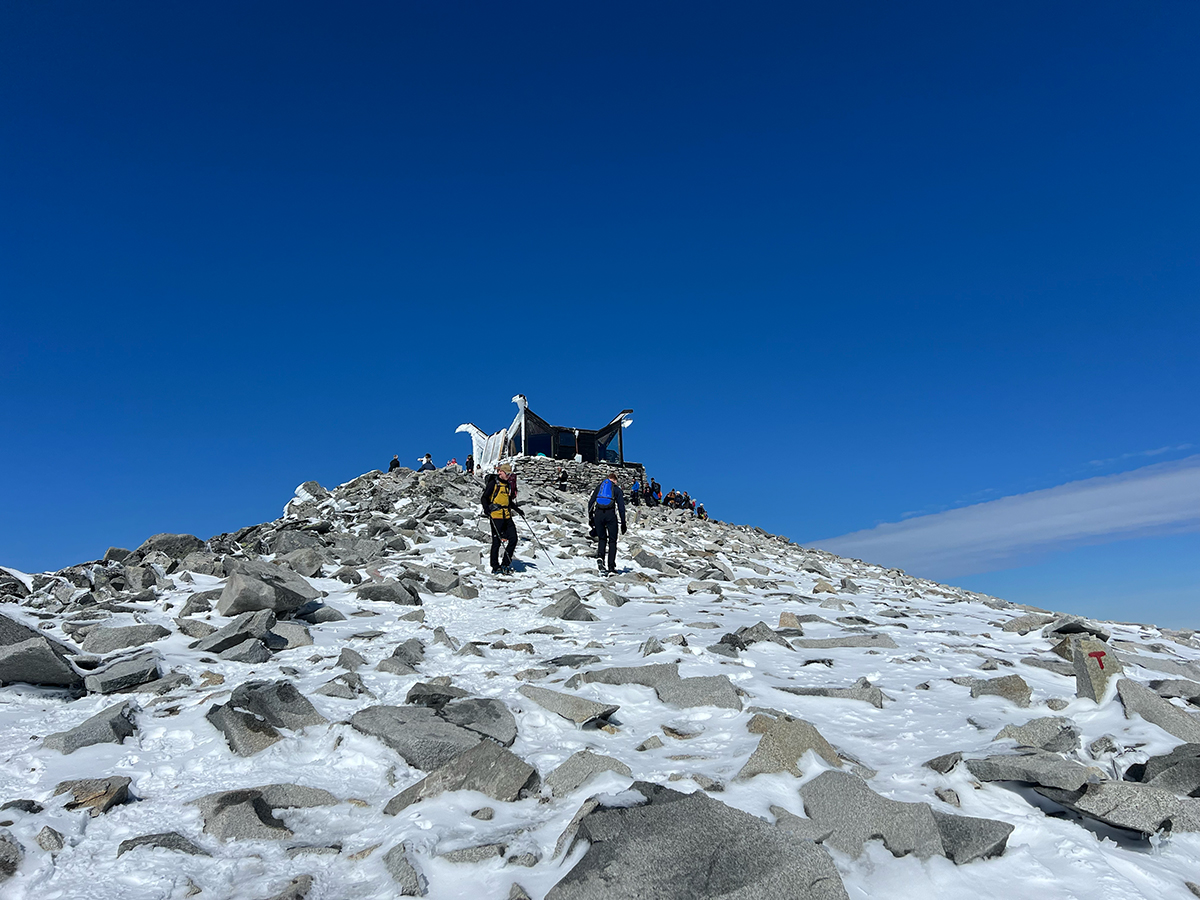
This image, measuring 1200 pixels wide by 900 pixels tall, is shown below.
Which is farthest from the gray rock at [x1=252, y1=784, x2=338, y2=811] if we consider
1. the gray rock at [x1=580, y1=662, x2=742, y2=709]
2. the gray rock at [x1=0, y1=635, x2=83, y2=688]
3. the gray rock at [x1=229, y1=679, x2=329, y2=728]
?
the gray rock at [x1=0, y1=635, x2=83, y2=688]

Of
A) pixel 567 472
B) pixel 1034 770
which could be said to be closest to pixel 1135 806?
pixel 1034 770

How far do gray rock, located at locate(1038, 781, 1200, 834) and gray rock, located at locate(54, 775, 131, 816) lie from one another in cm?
613

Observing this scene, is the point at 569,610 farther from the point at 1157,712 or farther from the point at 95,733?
the point at 1157,712

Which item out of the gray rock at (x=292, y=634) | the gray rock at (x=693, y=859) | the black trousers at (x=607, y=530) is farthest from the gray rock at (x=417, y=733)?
the black trousers at (x=607, y=530)

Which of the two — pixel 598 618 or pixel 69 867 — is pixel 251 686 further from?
pixel 598 618

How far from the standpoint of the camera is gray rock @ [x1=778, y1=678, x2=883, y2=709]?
6.53 m

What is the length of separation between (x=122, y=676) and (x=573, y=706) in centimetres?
459

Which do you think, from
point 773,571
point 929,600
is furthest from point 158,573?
point 929,600

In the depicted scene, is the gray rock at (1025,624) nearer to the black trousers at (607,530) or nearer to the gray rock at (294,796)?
the black trousers at (607,530)

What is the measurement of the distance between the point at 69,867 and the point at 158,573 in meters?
9.17

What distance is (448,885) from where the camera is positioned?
386cm

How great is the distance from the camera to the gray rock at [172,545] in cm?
1402

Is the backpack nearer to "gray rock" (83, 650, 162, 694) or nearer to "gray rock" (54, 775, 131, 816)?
"gray rock" (83, 650, 162, 694)

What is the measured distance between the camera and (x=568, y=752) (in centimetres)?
554
